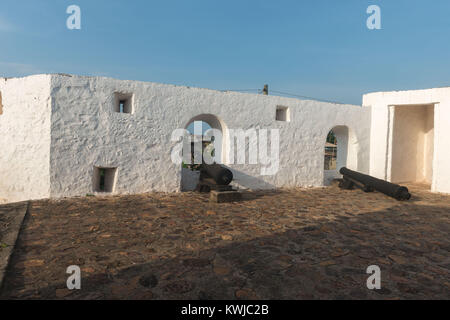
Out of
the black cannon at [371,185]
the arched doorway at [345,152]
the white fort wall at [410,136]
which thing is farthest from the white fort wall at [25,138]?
the white fort wall at [410,136]

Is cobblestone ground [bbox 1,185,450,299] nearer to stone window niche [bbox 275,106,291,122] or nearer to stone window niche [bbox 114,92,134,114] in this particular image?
stone window niche [bbox 114,92,134,114]

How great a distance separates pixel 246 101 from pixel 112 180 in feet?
15.8

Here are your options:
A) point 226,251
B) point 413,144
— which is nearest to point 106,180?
point 226,251

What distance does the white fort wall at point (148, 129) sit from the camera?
22.8 feet

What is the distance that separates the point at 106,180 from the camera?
25.5ft

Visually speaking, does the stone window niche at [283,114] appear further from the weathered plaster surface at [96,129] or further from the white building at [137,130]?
the weathered plaster surface at [96,129]

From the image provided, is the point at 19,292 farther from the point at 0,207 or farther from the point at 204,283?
the point at 0,207

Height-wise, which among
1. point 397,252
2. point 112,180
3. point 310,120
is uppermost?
point 310,120

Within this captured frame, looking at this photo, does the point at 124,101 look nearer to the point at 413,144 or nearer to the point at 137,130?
the point at 137,130

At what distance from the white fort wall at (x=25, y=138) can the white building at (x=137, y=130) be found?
3 centimetres

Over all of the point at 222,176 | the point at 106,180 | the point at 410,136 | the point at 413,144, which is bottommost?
the point at 106,180

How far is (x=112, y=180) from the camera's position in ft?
25.0

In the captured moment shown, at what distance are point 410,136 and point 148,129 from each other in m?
11.3

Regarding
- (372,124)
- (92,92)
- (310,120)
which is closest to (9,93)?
(92,92)
